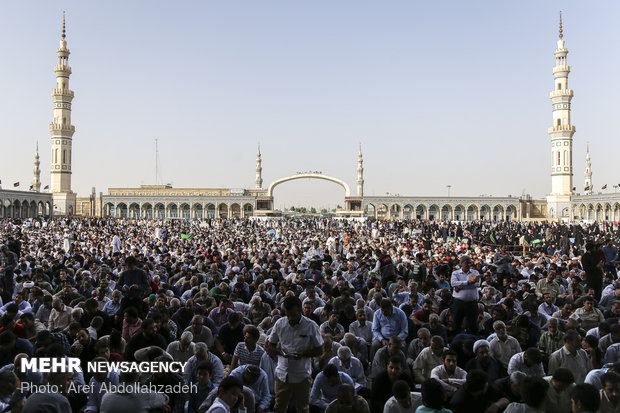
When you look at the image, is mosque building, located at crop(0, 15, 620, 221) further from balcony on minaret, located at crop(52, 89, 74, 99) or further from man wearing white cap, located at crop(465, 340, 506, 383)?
man wearing white cap, located at crop(465, 340, 506, 383)

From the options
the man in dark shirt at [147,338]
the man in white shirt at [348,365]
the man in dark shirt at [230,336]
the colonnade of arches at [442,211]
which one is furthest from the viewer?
the colonnade of arches at [442,211]

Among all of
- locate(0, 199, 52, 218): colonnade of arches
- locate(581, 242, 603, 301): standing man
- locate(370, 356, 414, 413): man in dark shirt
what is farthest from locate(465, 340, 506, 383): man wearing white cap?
locate(0, 199, 52, 218): colonnade of arches

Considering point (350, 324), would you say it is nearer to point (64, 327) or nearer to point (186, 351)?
point (186, 351)

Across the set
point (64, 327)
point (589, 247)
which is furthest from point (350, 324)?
point (589, 247)

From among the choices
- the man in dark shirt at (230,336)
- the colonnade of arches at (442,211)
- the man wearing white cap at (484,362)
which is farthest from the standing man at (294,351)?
the colonnade of arches at (442,211)

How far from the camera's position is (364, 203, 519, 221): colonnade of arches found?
7006cm

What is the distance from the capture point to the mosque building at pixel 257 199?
61344 millimetres

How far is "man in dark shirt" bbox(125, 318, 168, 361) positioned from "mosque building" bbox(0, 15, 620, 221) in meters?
59.6

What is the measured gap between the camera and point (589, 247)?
927 cm

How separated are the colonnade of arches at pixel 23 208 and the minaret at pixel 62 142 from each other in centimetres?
132

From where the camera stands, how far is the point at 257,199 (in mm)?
69125

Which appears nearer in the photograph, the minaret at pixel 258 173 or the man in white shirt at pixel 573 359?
the man in white shirt at pixel 573 359

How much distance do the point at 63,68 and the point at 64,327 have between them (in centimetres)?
6672

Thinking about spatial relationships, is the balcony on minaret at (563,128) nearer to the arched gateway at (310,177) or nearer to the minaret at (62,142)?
the arched gateway at (310,177)
